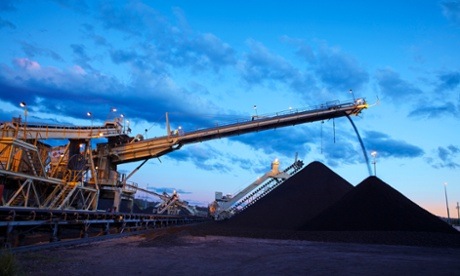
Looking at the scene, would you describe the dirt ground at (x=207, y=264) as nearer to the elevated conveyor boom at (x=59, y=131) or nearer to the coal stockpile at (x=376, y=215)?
the coal stockpile at (x=376, y=215)

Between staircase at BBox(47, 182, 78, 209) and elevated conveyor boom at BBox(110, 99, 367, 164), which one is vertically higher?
elevated conveyor boom at BBox(110, 99, 367, 164)

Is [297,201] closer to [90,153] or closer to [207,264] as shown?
[90,153]

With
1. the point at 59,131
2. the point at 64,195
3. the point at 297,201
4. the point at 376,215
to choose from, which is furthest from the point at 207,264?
the point at 59,131

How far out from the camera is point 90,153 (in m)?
24.1

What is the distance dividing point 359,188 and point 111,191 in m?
17.7

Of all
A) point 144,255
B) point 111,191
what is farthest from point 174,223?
point 144,255

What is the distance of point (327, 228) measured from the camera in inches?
747

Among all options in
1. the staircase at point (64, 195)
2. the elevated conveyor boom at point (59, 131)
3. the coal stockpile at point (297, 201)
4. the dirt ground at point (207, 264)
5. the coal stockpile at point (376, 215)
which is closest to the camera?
the dirt ground at point (207, 264)

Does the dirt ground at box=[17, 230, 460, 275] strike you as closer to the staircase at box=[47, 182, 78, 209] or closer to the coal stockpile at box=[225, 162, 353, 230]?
the staircase at box=[47, 182, 78, 209]

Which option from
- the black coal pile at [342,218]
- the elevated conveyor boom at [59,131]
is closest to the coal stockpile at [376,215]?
the black coal pile at [342,218]

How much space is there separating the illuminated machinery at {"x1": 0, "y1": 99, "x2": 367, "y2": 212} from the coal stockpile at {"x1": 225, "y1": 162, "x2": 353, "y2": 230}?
4.55 m

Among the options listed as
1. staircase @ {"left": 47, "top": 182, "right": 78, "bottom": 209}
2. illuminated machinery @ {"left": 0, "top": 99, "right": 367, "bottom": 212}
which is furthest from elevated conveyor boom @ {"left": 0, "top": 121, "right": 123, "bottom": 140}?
staircase @ {"left": 47, "top": 182, "right": 78, "bottom": 209}

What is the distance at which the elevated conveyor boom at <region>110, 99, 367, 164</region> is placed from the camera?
85.9 feet

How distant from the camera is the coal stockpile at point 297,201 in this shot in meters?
22.7
